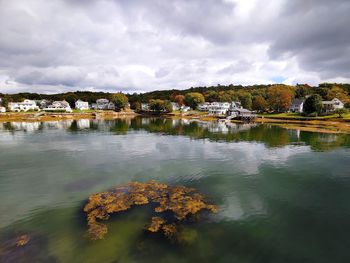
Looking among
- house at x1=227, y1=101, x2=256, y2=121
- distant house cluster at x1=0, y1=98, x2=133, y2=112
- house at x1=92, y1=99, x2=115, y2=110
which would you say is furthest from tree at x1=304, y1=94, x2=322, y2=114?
house at x1=92, y1=99, x2=115, y2=110

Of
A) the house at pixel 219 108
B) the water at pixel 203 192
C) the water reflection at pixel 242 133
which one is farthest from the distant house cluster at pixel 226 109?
the water at pixel 203 192

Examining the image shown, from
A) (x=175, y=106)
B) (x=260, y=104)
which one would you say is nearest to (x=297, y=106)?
(x=260, y=104)

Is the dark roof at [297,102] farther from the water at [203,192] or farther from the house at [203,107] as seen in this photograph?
the water at [203,192]

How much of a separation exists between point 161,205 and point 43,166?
65.6 ft

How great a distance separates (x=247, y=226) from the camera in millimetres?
16062

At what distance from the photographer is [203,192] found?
2141 cm

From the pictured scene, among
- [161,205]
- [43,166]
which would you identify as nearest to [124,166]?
[43,166]

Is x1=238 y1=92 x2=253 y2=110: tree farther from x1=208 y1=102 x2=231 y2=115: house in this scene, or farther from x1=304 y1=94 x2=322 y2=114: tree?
x1=304 y1=94 x2=322 y2=114: tree

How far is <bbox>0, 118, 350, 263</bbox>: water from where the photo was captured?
13.4m

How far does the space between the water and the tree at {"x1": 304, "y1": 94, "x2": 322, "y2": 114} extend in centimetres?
6794

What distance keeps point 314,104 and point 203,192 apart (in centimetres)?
9346

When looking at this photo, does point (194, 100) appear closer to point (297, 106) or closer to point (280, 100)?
point (280, 100)

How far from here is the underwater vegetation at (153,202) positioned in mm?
15625

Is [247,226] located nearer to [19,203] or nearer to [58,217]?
[58,217]
